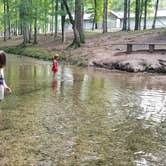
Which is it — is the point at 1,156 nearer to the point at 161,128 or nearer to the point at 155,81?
the point at 161,128

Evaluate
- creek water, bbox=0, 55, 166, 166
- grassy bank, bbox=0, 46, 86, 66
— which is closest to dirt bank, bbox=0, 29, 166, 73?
grassy bank, bbox=0, 46, 86, 66

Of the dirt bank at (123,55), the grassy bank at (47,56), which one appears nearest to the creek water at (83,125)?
the dirt bank at (123,55)

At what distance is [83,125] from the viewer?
Answer: 801 cm

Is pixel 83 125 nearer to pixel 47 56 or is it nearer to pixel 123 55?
pixel 123 55

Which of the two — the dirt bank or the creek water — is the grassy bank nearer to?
the dirt bank

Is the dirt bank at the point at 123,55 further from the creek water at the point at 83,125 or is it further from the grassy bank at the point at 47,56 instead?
the creek water at the point at 83,125

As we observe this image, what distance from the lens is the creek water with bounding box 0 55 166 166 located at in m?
6.03

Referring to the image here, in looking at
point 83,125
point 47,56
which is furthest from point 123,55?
point 83,125

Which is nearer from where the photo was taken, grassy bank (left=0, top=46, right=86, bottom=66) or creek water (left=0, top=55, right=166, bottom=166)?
creek water (left=0, top=55, right=166, bottom=166)

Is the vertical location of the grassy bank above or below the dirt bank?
below

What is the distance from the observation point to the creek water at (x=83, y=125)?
19.8 ft

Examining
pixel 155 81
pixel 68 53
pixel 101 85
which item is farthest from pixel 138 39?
pixel 101 85

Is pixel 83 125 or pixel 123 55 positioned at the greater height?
pixel 123 55

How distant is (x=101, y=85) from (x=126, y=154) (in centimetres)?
831
